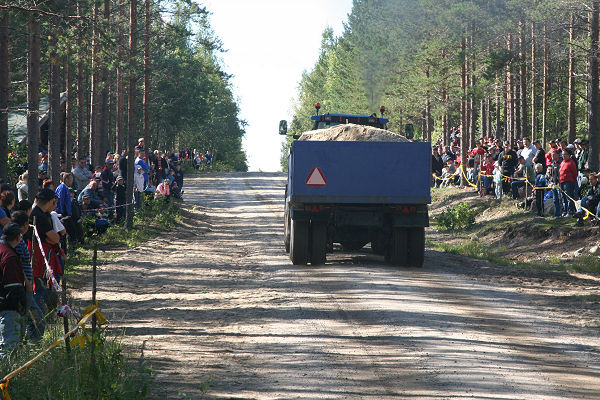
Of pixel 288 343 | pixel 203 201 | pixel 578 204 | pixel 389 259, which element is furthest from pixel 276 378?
pixel 203 201

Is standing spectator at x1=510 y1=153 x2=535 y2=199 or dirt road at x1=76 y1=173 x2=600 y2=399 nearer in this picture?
dirt road at x1=76 y1=173 x2=600 y2=399

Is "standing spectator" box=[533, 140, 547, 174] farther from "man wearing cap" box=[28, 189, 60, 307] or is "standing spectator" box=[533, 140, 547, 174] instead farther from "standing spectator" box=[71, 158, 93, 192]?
"man wearing cap" box=[28, 189, 60, 307]

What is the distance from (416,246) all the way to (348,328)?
6.06m

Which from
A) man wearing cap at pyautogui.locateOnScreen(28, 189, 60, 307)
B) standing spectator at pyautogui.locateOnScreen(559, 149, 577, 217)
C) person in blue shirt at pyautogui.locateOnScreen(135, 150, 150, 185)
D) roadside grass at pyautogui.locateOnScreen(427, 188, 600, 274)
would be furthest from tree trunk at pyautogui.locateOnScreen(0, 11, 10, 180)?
standing spectator at pyautogui.locateOnScreen(559, 149, 577, 217)

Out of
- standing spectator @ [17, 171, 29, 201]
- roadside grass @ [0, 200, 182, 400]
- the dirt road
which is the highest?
standing spectator @ [17, 171, 29, 201]

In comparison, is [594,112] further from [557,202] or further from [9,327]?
[9,327]

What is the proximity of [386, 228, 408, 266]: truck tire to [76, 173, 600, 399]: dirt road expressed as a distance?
1.10 feet

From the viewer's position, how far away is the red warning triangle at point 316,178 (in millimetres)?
15516

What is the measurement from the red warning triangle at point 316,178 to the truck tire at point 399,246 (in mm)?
1895

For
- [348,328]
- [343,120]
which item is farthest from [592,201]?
[348,328]

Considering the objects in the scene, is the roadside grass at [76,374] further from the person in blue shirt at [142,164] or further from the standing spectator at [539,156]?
the standing spectator at [539,156]

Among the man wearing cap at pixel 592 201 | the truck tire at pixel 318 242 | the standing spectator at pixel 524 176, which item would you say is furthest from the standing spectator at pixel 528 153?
the truck tire at pixel 318 242

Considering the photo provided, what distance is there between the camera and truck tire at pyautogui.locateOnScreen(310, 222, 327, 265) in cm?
1598

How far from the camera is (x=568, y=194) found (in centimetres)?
2095
